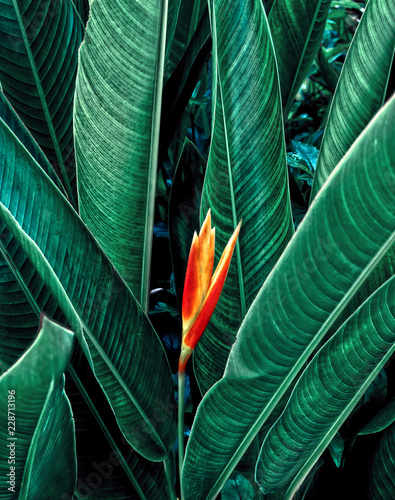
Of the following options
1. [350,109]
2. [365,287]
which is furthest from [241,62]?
[365,287]

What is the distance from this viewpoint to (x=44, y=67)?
2.36ft

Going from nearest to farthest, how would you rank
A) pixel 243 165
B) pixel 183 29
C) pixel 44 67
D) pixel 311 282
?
pixel 311 282 < pixel 243 165 < pixel 44 67 < pixel 183 29

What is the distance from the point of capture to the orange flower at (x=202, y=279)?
44 centimetres

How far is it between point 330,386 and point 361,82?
1.17 feet

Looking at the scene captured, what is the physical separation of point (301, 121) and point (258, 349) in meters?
0.94

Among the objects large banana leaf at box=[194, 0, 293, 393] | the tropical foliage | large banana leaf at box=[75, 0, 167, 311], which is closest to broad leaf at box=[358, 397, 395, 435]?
the tropical foliage

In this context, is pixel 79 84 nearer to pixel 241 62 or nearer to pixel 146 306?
pixel 241 62

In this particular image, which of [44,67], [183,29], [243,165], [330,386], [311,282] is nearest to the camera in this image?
[311,282]

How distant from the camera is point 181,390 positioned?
523mm

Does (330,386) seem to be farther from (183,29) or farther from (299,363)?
(183,29)

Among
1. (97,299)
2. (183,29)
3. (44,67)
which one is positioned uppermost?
(183,29)

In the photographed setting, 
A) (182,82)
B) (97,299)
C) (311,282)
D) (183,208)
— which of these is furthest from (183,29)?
(311,282)

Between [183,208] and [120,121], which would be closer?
[120,121]

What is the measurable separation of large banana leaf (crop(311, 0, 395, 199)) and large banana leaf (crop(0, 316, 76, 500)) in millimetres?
416
